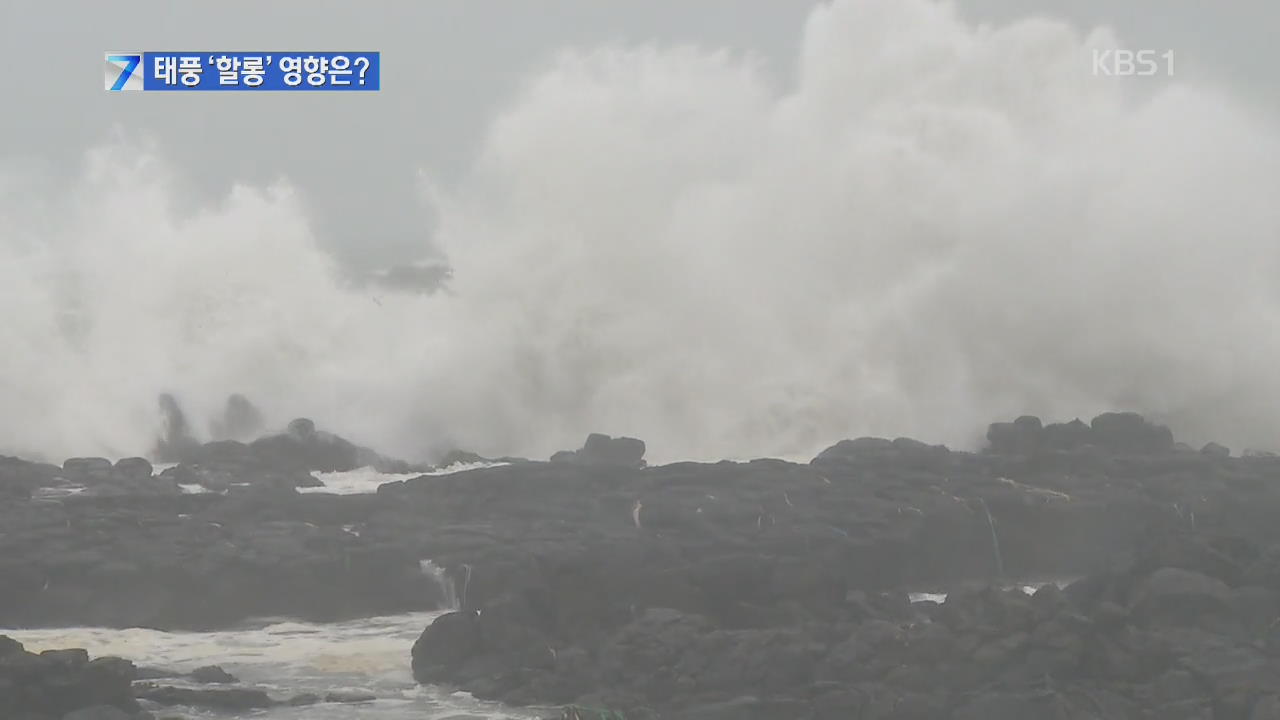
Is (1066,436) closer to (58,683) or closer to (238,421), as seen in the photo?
(58,683)

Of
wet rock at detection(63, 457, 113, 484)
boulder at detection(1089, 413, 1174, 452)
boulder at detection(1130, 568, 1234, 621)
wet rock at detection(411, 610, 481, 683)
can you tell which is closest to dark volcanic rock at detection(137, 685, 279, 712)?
wet rock at detection(411, 610, 481, 683)

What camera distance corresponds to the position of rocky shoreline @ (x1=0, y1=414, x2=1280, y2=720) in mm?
14680

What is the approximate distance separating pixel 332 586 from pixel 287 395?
16928 mm

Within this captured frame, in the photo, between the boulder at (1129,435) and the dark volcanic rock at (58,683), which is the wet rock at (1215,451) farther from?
the dark volcanic rock at (58,683)

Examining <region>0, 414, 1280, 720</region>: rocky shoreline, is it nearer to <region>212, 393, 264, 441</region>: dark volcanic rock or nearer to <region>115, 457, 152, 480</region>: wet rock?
<region>115, 457, 152, 480</region>: wet rock

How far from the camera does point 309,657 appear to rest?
1764 cm

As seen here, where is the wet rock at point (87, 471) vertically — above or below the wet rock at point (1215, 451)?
above

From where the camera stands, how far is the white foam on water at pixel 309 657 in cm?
1545

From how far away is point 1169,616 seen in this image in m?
Result: 15.7

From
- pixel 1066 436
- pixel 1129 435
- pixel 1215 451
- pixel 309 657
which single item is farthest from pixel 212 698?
pixel 1215 451

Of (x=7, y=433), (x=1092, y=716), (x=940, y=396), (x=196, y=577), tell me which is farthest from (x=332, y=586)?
(x=7, y=433)

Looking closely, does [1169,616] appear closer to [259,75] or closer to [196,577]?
[196,577]

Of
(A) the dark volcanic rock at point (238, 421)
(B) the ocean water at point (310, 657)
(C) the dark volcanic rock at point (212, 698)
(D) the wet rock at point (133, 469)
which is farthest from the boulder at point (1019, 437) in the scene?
(A) the dark volcanic rock at point (238, 421)

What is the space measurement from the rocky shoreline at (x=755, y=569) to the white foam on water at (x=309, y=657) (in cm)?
34
